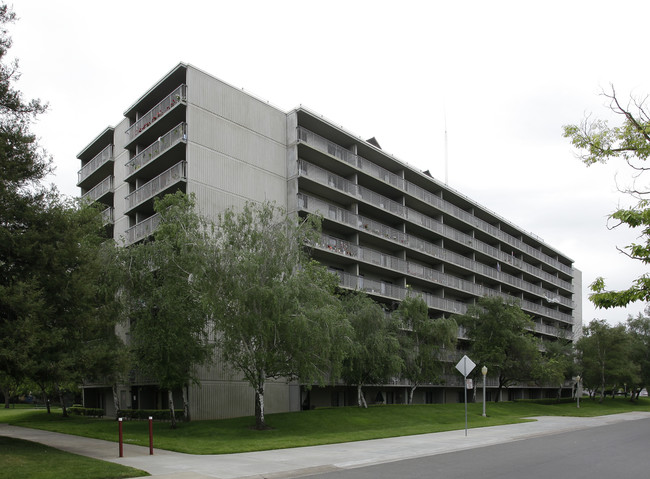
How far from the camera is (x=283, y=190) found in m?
39.5

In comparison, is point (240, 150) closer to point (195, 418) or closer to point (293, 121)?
point (293, 121)

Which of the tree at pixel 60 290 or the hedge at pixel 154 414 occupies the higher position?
the tree at pixel 60 290

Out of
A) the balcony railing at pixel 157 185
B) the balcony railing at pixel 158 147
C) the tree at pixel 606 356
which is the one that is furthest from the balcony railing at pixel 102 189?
the tree at pixel 606 356

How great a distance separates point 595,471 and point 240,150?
2850 centimetres

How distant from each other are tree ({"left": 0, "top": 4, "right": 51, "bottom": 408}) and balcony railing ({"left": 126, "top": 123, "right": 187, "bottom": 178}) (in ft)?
47.6

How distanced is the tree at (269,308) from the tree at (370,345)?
7195mm

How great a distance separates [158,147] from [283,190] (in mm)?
8723

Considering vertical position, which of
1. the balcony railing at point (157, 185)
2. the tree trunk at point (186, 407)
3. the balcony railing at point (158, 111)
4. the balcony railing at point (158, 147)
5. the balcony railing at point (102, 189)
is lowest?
the tree trunk at point (186, 407)

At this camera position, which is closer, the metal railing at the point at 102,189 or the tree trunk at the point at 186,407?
the tree trunk at the point at 186,407

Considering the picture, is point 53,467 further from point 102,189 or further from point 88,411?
point 102,189

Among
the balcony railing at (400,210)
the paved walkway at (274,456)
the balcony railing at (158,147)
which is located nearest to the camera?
the paved walkway at (274,456)

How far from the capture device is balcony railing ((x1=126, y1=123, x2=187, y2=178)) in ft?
112

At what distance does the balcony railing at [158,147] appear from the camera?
1341 inches

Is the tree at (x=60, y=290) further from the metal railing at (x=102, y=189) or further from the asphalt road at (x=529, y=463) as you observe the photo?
the metal railing at (x=102, y=189)
